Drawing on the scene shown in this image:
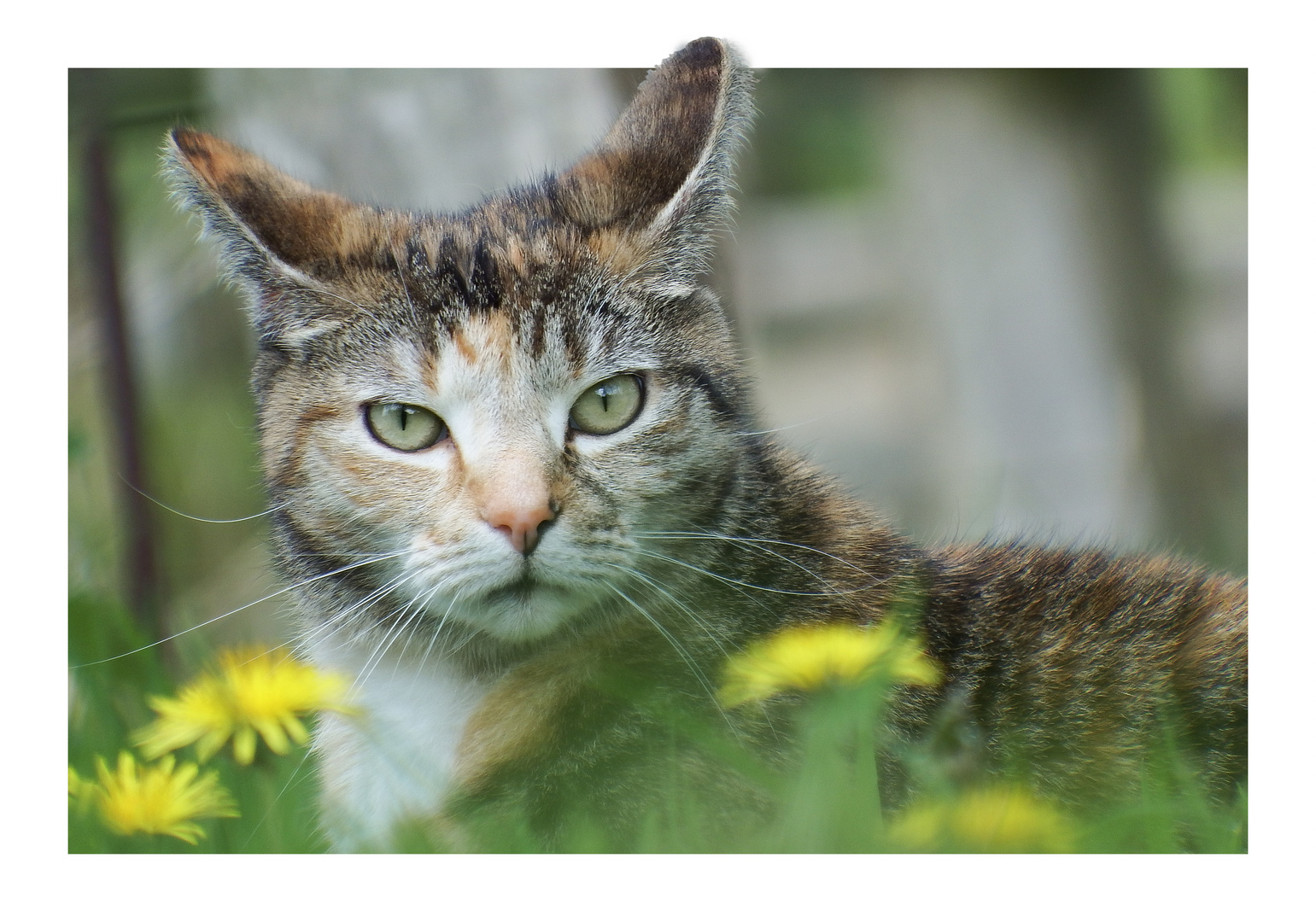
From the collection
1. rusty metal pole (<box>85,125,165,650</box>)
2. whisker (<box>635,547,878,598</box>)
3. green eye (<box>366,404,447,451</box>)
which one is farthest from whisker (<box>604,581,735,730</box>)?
rusty metal pole (<box>85,125,165,650</box>)

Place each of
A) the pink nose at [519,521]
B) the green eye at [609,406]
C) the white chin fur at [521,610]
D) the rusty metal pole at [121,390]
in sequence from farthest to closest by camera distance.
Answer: the rusty metal pole at [121,390]
the green eye at [609,406]
the white chin fur at [521,610]
the pink nose at [519,521]

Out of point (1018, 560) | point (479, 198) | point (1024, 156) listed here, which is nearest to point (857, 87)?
point (1024, 156)

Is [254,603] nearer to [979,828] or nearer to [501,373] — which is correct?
[501,373]

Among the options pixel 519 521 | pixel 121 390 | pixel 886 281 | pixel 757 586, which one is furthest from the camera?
pixel 886 281

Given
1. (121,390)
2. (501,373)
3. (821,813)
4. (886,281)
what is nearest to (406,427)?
(501,373)

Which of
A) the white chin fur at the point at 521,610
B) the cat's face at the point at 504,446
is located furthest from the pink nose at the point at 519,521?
the white chin fur at the point at 521,610

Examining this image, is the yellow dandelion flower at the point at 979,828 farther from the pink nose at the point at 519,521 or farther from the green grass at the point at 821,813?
the pink nose at the point at 519,521

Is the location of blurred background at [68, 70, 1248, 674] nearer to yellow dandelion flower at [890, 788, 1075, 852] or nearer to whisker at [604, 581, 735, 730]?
whisker at [604, 581, 735, 730]
